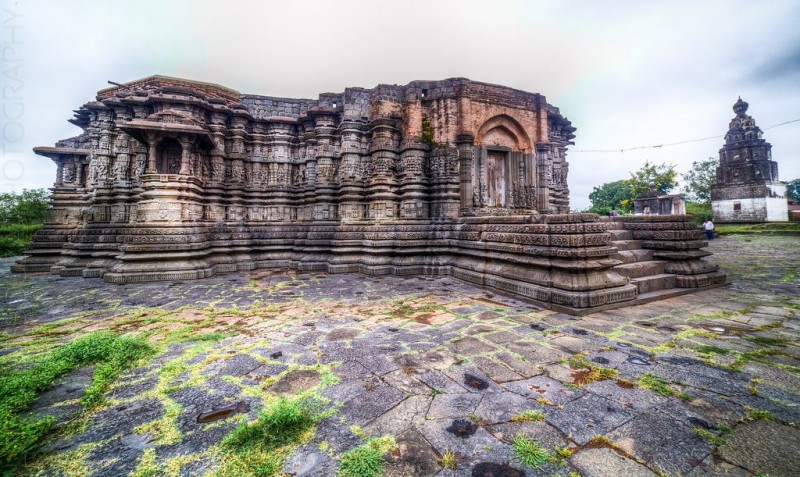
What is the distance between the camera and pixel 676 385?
2.59 metres

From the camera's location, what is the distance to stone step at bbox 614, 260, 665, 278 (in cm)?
579

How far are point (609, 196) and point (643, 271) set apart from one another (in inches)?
2019

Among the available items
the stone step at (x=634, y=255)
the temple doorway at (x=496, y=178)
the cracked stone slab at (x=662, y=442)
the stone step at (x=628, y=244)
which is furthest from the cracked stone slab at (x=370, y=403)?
the temple doorway at (x=496, y=178)

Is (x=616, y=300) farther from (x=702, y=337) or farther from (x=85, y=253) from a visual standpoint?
(x=85, y=253)

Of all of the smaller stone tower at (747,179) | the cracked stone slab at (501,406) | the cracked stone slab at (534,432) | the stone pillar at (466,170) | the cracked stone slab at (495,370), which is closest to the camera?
the cracked stone slab at (534,432)

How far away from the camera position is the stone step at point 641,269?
5.79 metres

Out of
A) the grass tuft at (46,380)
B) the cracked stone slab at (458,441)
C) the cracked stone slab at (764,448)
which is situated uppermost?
the grass tuft at (46,380)

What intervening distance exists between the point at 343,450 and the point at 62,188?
566 inches

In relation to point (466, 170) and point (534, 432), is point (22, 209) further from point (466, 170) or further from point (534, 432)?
point (534, 432)

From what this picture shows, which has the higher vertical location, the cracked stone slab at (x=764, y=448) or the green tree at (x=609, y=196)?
the green tree at (x=609, y=196)

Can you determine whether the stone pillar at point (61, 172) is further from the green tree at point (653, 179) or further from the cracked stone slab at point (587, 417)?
the green tree at point (653, 179)

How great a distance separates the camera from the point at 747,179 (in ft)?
72.6

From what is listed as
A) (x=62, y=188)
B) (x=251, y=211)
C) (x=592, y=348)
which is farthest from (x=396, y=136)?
(x=62, y=188)

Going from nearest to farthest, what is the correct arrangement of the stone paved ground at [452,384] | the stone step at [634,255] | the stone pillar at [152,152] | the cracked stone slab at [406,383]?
the stone paved ground at [452,384] → the cracked stone slab at [406,383] → the stone step at [634,255] → the stone pillar at [152,152]
